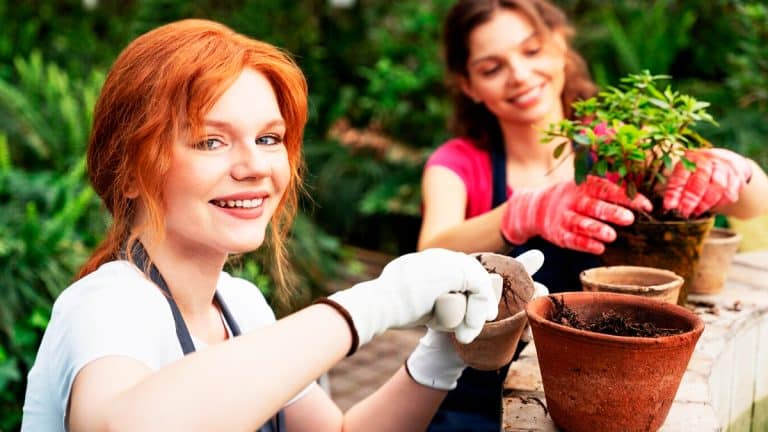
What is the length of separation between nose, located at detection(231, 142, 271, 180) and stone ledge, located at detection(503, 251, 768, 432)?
0.58 m

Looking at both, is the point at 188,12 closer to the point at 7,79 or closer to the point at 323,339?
the point at 7,79

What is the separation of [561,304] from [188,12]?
4.72 meters

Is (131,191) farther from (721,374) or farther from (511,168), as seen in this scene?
(511,168)

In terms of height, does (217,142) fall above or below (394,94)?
above

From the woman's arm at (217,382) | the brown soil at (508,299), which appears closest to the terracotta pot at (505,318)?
the brown soil at (508,299)

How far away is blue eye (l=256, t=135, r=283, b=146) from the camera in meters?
1.38

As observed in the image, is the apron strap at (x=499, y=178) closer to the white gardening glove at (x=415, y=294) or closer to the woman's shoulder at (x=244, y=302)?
the woman's shoulder at (x=244, y=302)

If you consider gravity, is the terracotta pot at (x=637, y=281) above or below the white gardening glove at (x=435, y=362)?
above

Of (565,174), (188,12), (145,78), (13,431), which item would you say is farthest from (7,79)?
(145,78)

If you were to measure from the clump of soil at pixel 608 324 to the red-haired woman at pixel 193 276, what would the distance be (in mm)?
126

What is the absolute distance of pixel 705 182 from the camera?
166 cm

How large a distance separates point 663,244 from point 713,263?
315 mm

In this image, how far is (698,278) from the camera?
190cm

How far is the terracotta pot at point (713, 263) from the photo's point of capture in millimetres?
1854
